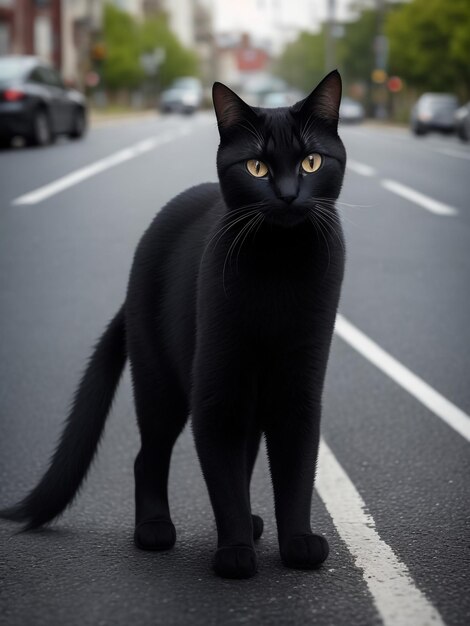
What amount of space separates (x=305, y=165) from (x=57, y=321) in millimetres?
4530

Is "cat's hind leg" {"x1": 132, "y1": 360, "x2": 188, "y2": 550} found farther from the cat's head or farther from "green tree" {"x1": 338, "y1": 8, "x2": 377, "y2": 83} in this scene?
"green tree" {"x1": 338, "y1": 8, "x2": 377, "y2": 83}

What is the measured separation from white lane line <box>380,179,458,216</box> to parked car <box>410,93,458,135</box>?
2322 cm

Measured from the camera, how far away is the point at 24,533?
133 inches

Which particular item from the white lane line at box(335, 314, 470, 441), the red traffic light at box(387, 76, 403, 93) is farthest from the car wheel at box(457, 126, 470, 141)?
the red traffic light at box(387, 76, 403, 93)

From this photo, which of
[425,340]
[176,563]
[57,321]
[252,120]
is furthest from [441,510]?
[57,321]

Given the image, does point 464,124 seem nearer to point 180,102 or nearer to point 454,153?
point 454,153

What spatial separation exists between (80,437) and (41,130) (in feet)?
61.9

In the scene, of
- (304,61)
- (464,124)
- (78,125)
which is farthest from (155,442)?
(304,61)

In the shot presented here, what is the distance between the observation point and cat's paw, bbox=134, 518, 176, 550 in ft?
10.3

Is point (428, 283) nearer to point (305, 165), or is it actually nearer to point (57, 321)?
point (57, 321)

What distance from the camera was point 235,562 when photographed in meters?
2.84

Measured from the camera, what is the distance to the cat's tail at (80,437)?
332cm

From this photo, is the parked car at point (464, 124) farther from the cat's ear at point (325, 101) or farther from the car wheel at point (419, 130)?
the cat's ear at point (325, 101)

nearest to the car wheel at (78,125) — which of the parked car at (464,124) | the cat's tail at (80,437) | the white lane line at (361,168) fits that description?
the white lane line at (361,168)
